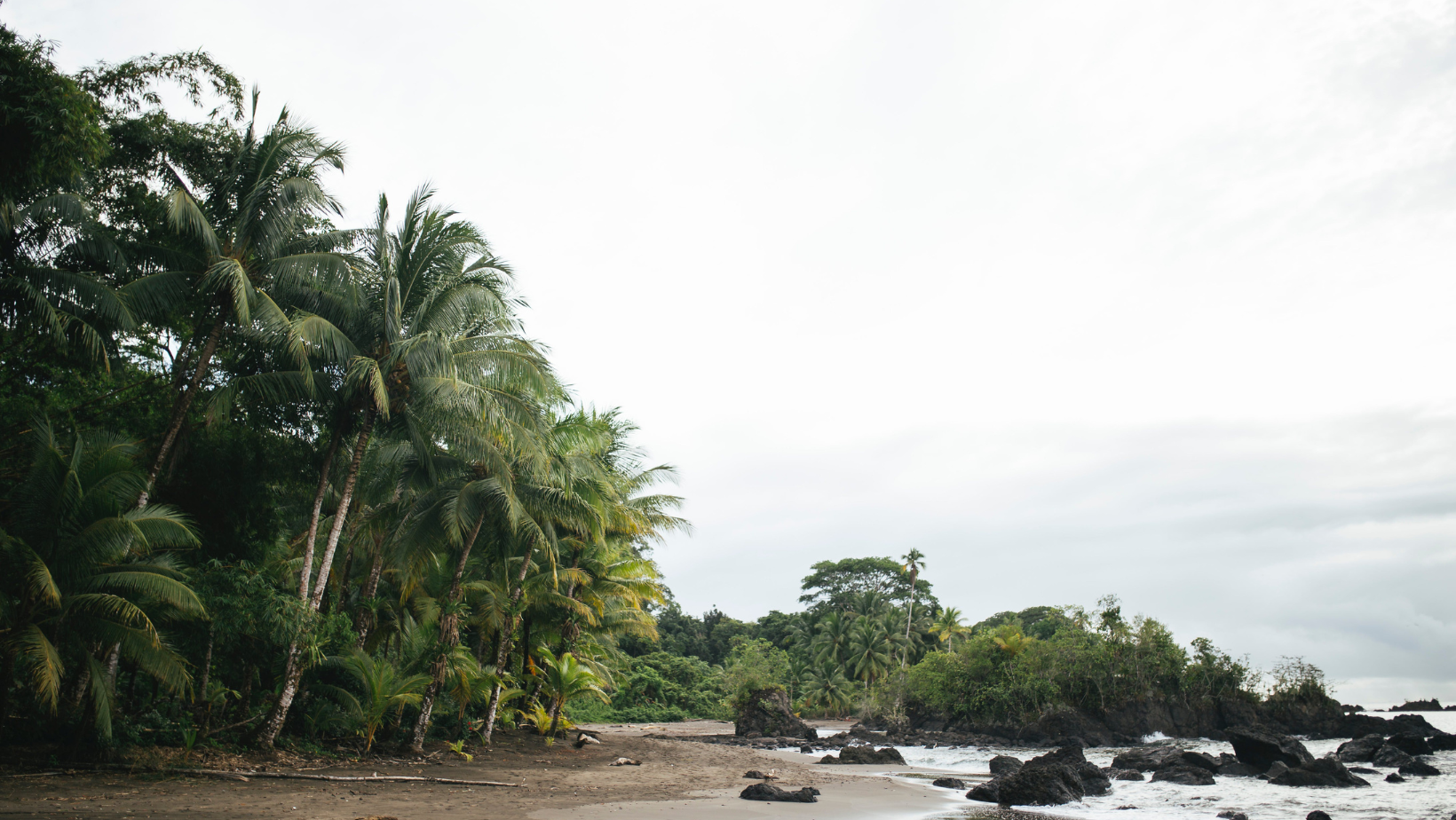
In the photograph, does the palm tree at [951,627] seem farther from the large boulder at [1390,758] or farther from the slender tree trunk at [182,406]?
the slender tree trunk at [182,406]

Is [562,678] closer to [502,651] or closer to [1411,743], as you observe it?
[502,651]

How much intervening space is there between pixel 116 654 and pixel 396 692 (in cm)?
420

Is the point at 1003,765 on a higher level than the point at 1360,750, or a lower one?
lower

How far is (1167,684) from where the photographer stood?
34.4 meters

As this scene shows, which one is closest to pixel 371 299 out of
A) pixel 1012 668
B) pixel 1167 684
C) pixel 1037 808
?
pixel 1037 808

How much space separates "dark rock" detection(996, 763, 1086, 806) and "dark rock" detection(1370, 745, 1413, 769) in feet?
40.6

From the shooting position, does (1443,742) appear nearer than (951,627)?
Yes

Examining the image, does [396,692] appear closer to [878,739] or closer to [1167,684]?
[878,739]

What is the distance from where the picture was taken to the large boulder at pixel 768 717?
34.2 m

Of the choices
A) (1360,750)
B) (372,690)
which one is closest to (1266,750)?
(1360,750)

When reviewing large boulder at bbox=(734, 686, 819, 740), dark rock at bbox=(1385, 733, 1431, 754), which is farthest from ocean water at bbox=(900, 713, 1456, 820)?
large boulder at bbox=(734, 686, 819, 740)

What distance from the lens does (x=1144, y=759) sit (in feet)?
65.8

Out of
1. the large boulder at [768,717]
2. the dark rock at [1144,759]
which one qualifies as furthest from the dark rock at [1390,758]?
the large boulder at [768,717]

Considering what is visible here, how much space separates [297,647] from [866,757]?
16.7m
